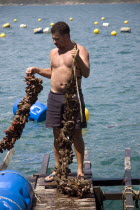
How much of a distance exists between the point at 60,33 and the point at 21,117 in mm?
1377

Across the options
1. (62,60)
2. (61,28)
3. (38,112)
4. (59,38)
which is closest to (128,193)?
(62,60)

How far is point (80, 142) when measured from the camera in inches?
305

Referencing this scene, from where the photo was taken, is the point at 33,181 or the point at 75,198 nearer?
the point at 75,198

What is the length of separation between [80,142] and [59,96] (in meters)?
0.73

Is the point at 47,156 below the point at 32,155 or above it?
above

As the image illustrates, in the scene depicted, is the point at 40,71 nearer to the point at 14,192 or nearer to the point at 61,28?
the point at 61,28

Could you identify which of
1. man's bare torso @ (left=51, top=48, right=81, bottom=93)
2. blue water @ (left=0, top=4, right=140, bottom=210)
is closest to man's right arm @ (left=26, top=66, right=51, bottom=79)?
man's bare torso @ (left=51, top=48, right=81, bottom=93)

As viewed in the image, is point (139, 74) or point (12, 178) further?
point (139, 74)

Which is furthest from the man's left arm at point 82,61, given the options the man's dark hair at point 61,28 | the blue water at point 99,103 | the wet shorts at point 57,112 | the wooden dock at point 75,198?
the blue water at point 99,103

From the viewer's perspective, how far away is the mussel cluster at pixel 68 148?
7.38 m

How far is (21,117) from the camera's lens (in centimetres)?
782

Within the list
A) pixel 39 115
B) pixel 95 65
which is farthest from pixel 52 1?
pixel 39 115

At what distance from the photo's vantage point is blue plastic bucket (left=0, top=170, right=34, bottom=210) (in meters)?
6.69

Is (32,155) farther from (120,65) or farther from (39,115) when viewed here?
(120,65)
